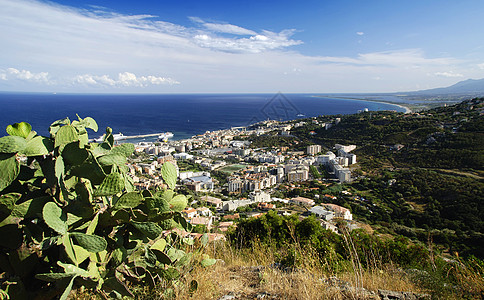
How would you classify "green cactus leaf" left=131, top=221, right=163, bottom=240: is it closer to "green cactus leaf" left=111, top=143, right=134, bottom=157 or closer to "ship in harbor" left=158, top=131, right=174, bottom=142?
"green cactus leaf" left=111, top=143, right=134, bottom=157

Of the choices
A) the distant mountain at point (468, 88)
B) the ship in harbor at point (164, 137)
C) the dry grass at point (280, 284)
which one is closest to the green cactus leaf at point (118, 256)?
the dry grass at point (280, 284)

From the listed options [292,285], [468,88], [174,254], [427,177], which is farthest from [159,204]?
[468,88]

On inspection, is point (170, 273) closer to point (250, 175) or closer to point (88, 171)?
point (88, 171)

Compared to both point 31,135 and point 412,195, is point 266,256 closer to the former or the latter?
point 31,135

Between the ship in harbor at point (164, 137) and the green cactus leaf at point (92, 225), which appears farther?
the ship in harbor at point (164, 137)

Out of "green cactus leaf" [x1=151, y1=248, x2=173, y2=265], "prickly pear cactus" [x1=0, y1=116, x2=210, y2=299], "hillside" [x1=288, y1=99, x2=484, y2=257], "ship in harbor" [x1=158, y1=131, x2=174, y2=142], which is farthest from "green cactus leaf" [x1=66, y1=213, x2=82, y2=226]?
"ship in harbor" [x1=158, y1=131, x2=174, y2=142]

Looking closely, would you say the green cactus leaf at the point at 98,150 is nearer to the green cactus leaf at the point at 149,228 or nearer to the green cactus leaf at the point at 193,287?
the green cactus leaf at the point at 149,228
